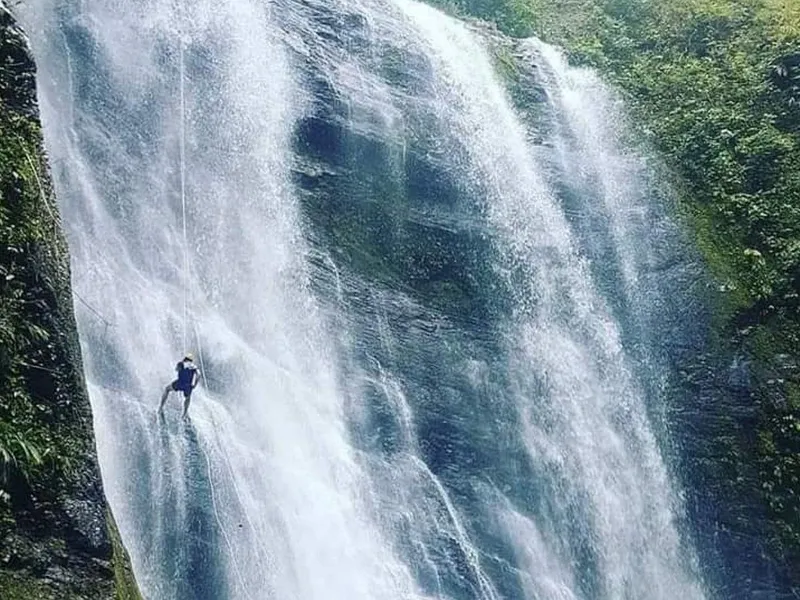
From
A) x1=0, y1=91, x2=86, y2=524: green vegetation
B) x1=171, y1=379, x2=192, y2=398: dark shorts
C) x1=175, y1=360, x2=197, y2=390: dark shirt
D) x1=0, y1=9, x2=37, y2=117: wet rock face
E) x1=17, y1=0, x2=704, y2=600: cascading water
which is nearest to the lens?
x1=0, y1=91, x2=86, y2=524: green vegetation

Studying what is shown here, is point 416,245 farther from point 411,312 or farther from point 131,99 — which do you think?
point 131,99

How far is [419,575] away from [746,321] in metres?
8.15

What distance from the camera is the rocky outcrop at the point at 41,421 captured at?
8375 millimetres

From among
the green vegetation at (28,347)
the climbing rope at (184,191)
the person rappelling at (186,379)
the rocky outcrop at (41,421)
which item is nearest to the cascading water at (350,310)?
the climbing rope at (184,191)

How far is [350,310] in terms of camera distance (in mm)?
16344

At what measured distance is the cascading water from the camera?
526 inches

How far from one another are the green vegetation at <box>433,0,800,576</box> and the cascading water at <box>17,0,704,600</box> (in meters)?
1.52

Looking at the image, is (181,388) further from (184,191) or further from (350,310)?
(184,191)

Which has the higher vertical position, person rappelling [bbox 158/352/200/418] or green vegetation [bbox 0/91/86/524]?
green vegetation [bbox 0/91/86/524]

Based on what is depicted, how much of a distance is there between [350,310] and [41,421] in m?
7.70

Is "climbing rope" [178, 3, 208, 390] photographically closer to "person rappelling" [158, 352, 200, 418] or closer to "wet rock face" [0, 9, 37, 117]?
"person rappelling" [158, 352, 200, 418]

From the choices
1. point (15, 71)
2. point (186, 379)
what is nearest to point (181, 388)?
point (186, 379)

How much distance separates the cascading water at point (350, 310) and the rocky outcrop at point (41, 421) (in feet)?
10.3

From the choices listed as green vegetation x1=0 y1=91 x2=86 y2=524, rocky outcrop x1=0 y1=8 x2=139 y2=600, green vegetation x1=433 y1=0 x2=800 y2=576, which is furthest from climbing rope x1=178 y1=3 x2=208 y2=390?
green vegetation x1=433 y1=0 x2=800 y2=576
